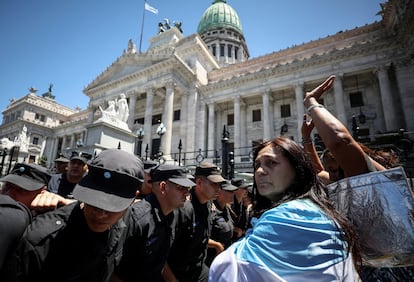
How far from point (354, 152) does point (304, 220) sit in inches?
27.1

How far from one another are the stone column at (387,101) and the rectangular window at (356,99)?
10.3 feet

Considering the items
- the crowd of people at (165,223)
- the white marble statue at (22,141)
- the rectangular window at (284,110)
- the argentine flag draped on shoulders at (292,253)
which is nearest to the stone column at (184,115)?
the rectangular window at (284,110)

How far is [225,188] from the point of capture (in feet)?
13.8

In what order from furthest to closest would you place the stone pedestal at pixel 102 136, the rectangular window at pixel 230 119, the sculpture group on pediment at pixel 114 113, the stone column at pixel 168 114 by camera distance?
the rectangular window at pixel 230 119 < the stone column at pixel 168 114 < the sculpture group on pediment at pixel 114 113 < the stone pedestal at pixel 102 136

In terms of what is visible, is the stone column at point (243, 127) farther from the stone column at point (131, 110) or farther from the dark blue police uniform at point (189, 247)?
the dark blue police uniform at point (189, 247)

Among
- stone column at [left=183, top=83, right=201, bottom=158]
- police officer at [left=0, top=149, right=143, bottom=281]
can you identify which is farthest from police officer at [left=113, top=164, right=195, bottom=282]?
stone column at [left=183, top=83, right=201, bottom=158]

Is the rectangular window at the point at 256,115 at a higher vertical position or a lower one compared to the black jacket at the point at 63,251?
higher

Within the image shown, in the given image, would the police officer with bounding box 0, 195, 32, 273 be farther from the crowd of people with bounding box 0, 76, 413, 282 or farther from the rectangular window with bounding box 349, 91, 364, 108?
the rectangular window with bounding box 349, 91, 364, 108

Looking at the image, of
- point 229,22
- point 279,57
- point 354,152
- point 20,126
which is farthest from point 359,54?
point 20,126

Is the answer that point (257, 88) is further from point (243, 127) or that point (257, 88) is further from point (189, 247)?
point (189, 247)

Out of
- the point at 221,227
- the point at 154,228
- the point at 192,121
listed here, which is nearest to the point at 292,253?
the point at 154,228

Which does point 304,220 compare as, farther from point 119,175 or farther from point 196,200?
point 196,200

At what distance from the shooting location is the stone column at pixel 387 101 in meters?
17.2

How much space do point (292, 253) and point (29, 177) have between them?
5.84ft
